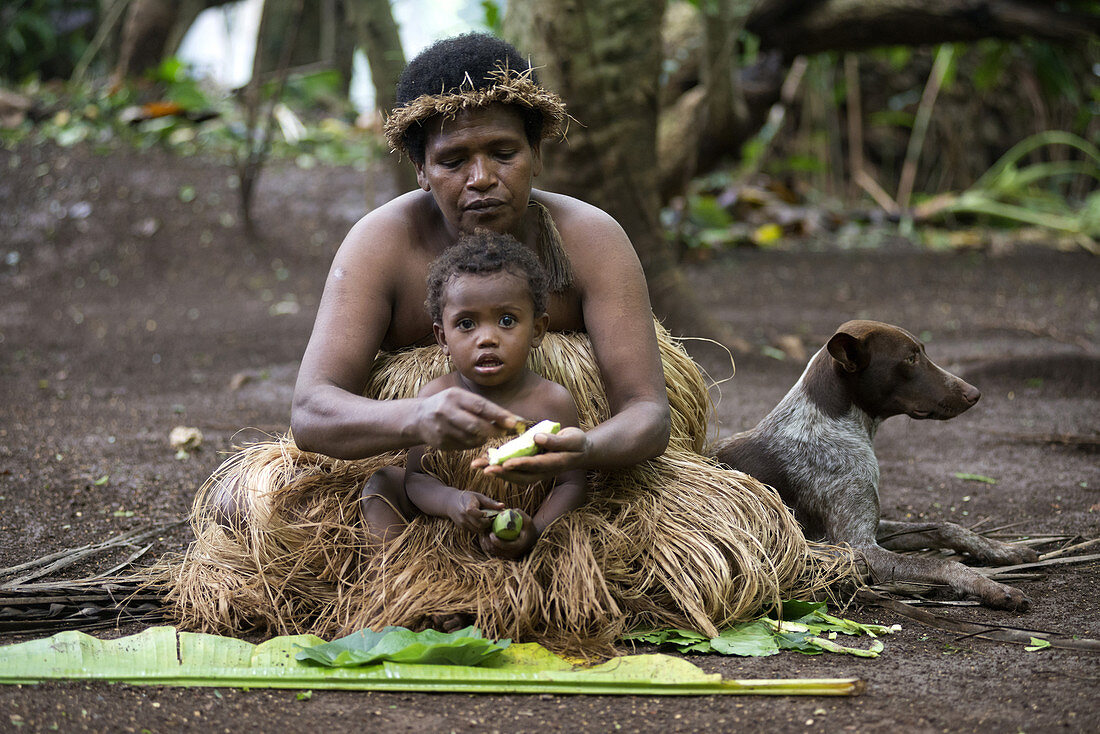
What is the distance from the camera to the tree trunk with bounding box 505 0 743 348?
17.5ft

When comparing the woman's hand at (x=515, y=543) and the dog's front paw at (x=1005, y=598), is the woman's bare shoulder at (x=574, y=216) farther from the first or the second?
the dog's front paw at (x=1005, y=598)

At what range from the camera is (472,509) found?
8.10 ft

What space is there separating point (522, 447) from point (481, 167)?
809 millimetres

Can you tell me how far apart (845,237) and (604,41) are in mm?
5151

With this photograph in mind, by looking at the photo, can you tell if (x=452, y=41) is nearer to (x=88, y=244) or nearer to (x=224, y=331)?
(x=224, y=331)

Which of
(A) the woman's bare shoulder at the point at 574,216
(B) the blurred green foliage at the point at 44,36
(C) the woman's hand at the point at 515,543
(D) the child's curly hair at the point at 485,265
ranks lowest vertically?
(C) the woman's hand at the point at 515,543

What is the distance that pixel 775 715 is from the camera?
2100mm

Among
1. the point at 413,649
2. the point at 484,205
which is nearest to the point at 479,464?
the point at 413,649

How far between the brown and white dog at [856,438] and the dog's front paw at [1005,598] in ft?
1.01

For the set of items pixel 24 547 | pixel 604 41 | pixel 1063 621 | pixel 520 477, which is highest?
pixel 604 41

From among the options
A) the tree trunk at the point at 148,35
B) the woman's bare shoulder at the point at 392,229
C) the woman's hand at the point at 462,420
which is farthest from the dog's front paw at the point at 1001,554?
the tree trunk at the point at 148,35

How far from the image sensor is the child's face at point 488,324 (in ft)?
8.16

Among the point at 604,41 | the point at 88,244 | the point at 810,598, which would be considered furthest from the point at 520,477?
the point at 88,244

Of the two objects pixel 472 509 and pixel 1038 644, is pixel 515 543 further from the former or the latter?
pixel 1038 644
